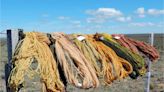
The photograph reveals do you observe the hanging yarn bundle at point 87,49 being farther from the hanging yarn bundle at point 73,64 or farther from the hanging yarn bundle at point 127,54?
the hanging yarn bundle at point 127,54

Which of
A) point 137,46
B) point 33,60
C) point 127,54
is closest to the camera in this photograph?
point 33,60

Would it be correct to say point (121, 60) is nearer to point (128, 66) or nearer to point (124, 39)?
point (128, 66)

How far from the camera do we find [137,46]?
4.27 meters

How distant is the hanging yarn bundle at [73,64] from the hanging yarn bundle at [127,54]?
0.48m

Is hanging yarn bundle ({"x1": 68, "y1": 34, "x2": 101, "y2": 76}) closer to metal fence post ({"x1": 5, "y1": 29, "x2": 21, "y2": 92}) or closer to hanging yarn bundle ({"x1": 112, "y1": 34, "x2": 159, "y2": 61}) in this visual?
hanging yarn bundle ({"x1": 112, "y1": 34, "x2": 159, "y2": 61})

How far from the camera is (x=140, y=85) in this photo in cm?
1073

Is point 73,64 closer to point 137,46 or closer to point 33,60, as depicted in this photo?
point 33,60

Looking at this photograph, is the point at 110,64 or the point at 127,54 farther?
the point at 127,54

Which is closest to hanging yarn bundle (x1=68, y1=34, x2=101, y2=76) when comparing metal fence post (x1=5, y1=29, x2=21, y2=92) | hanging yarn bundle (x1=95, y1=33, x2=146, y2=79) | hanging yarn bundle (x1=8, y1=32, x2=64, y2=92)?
hanging yarn bundle (x1=95, y1=33, x2=146, y2=79)

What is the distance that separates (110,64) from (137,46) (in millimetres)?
643

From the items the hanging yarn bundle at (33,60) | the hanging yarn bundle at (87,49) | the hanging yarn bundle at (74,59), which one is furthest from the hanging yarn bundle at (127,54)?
the hanging yarn bundle at (33,60)

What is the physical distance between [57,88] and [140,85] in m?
7.75

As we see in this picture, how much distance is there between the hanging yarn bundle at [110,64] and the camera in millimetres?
3707

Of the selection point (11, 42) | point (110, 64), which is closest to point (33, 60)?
point (11, 42)
